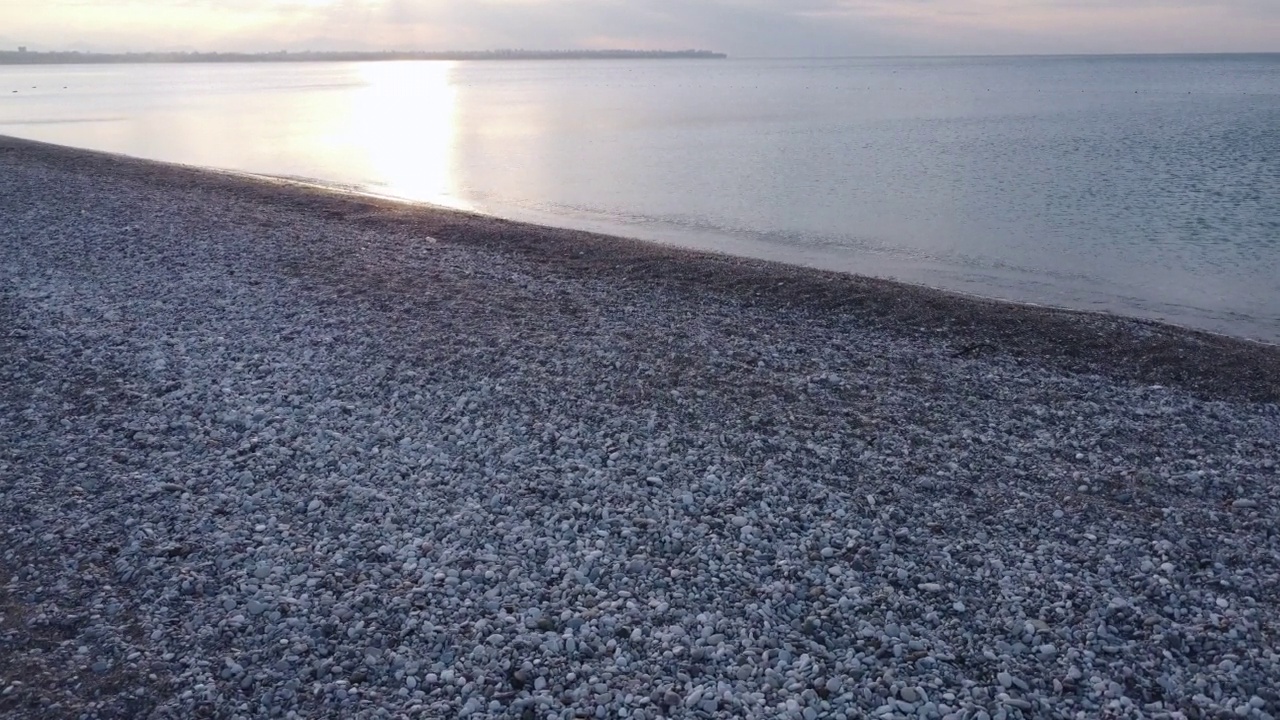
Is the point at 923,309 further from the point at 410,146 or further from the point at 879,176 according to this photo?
the point at 410,146

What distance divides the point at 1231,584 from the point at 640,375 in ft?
20.5

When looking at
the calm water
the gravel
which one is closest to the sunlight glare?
the calm water

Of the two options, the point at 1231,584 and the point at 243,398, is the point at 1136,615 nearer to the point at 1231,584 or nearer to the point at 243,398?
the point at 1231,584

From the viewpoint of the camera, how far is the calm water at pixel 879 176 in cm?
2028

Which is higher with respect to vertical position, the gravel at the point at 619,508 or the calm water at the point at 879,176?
the calm water at the point at 879,176

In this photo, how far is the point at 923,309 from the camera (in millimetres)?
14344

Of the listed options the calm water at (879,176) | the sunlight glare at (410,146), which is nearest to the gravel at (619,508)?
the calm water at (879,176)

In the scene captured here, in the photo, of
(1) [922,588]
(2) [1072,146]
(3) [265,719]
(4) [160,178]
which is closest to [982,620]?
(1) [922,588]

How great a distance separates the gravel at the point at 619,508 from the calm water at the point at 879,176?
22.7ft

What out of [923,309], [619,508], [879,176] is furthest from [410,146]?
[619,508]

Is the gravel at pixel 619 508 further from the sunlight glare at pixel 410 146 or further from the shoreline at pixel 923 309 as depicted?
the sunlight glare at pixel 410 146

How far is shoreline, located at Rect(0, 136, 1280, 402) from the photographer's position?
11812 millimetres

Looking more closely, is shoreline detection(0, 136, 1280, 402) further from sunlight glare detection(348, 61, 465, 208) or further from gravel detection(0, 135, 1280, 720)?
sunlight glare detection(348, 61, 465, 208)

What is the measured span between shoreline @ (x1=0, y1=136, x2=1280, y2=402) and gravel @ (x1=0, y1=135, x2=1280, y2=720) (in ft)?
0.40
